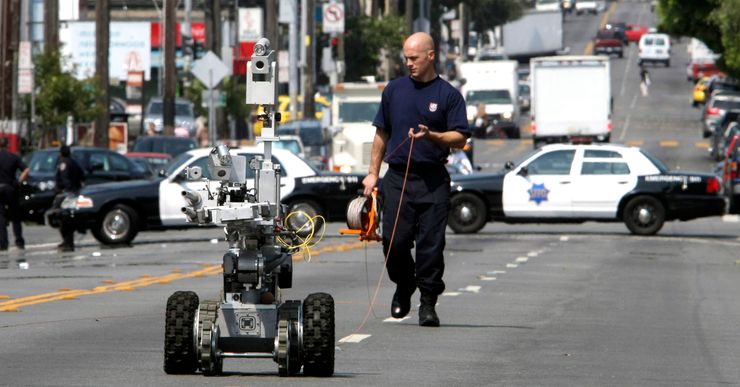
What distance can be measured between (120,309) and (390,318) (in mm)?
2489

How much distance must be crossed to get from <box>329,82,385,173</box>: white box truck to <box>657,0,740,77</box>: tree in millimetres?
10179

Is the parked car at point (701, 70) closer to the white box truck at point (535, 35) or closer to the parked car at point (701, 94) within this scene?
the white box truck at point (535, 35)

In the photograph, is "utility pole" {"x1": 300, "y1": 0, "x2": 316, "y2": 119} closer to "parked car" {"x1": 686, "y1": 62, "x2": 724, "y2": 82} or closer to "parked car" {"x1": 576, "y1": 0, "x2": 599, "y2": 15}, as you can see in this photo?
"parked car" {"x1": 686, "y1": 62, "x2": 724, "y2": 82}

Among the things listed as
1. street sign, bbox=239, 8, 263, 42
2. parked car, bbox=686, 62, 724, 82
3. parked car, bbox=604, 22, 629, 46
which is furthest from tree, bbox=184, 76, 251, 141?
parked car, bbox=604, 22, 629, 46

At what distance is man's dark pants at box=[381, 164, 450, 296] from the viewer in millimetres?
12852

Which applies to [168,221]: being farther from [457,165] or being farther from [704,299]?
[704,299]

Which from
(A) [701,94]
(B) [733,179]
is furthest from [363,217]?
(A) [701,94]

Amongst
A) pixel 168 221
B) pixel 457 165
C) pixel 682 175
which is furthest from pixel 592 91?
pixel 168 221

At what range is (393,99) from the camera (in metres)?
12.9

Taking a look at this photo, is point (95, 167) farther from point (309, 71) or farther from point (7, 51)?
point (309, 71)

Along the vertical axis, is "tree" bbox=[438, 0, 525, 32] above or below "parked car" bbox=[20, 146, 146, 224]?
above

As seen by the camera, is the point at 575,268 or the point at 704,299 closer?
the point at 704,299

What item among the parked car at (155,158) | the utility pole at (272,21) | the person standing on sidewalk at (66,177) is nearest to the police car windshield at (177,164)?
the person standing on sidewalk at (66,177)

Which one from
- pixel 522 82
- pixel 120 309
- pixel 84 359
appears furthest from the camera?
pixel 522 82
